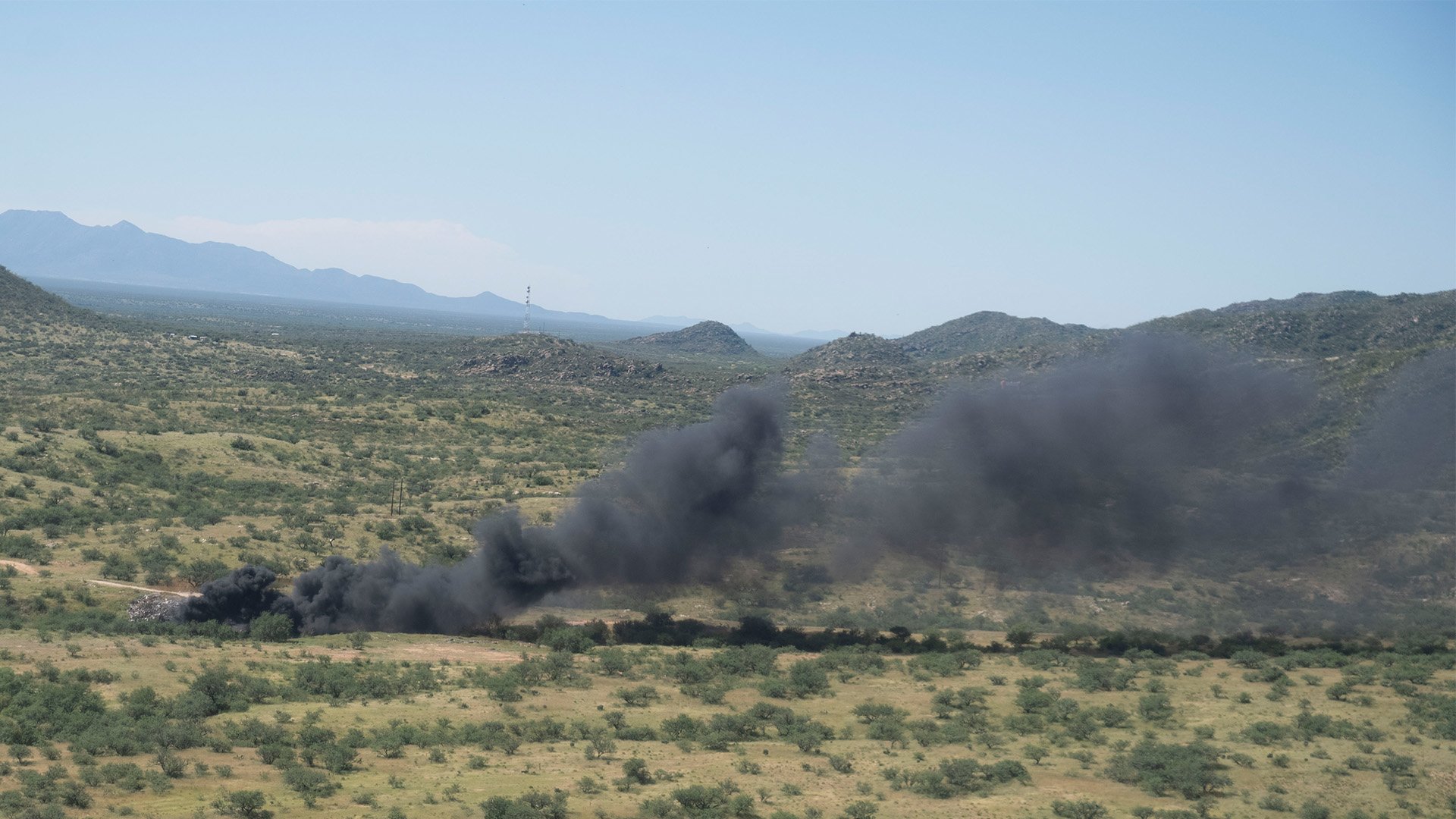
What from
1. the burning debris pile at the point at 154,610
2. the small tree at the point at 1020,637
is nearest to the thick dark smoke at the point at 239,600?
the burning debris pile at the point at 154,610

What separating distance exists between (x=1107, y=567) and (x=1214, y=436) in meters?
13.5

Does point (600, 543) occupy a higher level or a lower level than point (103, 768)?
higher

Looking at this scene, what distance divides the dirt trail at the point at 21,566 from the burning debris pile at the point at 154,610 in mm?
6177

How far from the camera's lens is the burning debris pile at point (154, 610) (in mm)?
43781

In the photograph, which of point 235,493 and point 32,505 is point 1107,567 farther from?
point 32,505

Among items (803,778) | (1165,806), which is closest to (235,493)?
(803,778)

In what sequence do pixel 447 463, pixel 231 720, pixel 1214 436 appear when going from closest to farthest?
pixel 231 720, pixel 1214 436, pixel 447 463

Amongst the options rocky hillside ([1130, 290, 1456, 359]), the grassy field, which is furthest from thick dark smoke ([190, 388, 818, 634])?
rocky hillside ([1130, 290, 1456, 359])

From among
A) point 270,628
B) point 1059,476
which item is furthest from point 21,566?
point 1059,476

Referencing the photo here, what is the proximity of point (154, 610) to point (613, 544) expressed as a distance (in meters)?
20.9

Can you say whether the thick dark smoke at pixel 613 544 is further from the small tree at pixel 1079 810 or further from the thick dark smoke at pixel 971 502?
the small tree at pixel 1079 810

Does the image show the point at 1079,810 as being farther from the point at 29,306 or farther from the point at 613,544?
the point at 29,306

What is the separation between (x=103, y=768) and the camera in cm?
2777

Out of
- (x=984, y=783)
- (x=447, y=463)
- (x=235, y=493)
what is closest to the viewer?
(x=984, y=783)
